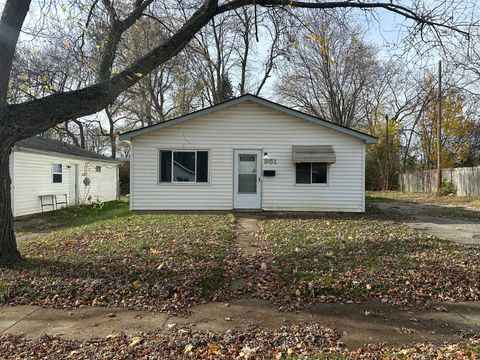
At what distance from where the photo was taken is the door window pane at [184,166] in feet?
43.3

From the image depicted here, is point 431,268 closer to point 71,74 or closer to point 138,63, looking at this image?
point 138,63

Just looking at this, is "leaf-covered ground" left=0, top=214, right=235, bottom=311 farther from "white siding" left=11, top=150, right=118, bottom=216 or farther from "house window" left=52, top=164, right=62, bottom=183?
"house window" left=52, top=164, right=62, bottom=183

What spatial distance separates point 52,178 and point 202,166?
8.40 metres

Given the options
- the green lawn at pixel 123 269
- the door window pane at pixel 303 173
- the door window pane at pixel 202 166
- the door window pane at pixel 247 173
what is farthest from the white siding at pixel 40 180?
the door window pane at pixel 303 173

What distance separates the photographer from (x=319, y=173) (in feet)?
43.3

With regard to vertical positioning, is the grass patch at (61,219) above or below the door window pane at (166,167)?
below

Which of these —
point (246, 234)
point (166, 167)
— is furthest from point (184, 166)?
point (246, 234)

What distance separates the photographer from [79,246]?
7.49 meters

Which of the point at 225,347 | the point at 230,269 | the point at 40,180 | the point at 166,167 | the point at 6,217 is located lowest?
the point at 225,347

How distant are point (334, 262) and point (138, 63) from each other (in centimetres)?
479

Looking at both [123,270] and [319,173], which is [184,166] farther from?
[123,270]

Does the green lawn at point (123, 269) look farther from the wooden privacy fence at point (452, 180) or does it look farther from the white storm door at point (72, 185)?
the wooden privacy fence at point (452, 180)

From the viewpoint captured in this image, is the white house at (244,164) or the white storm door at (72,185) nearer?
the white house at (244,164)

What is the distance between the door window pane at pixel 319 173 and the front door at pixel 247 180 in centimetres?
191
